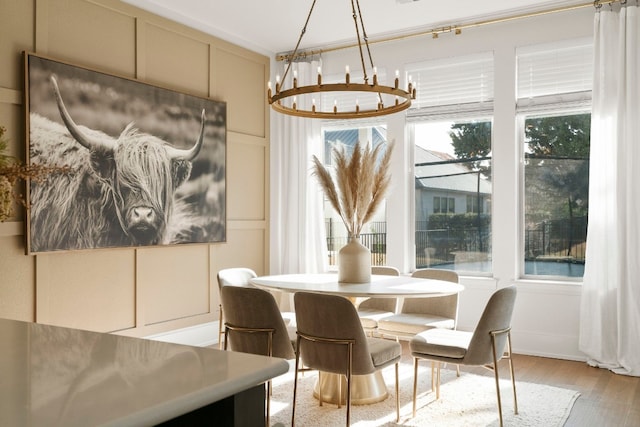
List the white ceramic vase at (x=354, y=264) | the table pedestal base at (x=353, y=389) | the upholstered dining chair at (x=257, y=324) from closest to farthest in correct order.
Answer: the upholstered dining chair at (x=257, y=324) < the table pedestal base at (x=353, y=389) < the white ceramic vase at (x=354, y=264)

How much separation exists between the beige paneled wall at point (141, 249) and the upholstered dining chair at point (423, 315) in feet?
6.48

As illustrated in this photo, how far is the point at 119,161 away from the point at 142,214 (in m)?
0.47

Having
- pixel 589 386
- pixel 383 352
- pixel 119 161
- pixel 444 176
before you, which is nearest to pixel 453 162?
pixel 444 176

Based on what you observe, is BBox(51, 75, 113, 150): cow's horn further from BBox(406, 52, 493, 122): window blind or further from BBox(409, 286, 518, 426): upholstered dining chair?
BBox(406, 52, 493, 122): window blind

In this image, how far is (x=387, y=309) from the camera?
14.9 feet

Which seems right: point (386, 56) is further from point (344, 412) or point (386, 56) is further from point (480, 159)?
point (344, 412)

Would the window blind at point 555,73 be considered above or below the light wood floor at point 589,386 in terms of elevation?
above

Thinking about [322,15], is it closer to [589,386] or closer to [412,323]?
[412,323]

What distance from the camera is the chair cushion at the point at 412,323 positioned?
3.96 meters

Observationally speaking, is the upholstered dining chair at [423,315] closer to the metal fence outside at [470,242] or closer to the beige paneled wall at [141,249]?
the metal fence outside at [470,242]

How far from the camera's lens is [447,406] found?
3697 millimetres

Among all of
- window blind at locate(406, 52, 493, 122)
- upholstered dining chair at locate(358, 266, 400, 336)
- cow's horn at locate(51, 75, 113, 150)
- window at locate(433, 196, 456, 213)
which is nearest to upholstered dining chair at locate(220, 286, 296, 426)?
upholstered dining chair at locate(358, 266, 400, 336)

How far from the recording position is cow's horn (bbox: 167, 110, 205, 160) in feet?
16.6

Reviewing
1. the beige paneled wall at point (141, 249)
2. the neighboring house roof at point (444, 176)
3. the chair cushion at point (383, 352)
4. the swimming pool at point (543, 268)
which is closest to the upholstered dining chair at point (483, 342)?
the chair cushion at point (383, 352)
